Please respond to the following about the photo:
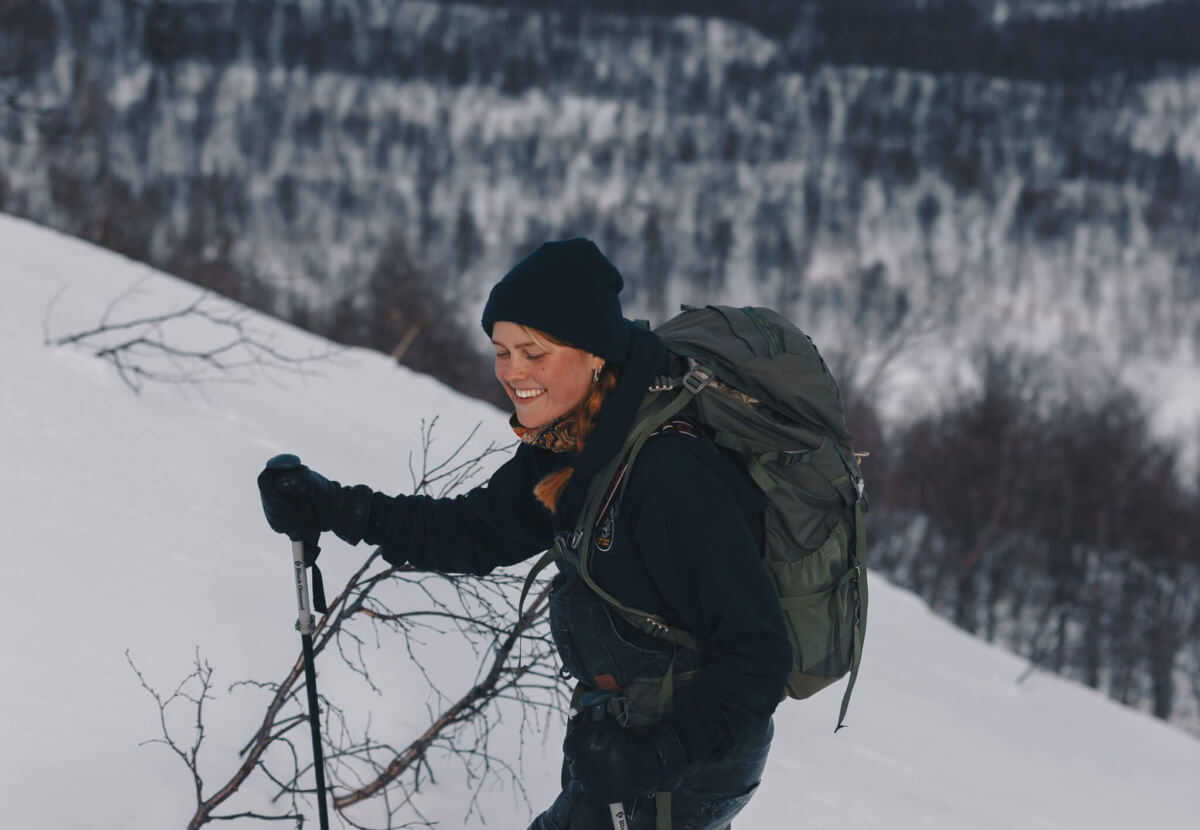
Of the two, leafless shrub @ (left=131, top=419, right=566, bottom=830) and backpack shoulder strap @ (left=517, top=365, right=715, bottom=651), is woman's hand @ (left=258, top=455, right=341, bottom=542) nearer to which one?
leafless shrub @ (left=131, top=419, right=566, bottom=830)

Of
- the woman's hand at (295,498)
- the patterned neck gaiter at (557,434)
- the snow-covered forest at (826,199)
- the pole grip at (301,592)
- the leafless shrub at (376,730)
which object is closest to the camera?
the patterned neck gaiter at (557,434)

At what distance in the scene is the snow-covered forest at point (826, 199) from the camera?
1363 inches

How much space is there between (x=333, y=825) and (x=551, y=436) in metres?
1.60

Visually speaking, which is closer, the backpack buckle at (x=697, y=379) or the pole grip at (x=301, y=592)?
the backpack buckle at (x=697, y=379)

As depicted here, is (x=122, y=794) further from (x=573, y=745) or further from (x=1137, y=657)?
(x=1137, y=657)

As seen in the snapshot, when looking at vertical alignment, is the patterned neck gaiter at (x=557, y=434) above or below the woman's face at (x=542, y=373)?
below

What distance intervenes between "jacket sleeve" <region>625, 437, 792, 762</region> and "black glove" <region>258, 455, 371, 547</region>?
665 millimetres

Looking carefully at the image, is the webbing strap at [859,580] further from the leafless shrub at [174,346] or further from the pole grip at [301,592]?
the leafless shrub at [174,346]

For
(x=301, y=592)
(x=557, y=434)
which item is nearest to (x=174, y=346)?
(x=301, y=592)

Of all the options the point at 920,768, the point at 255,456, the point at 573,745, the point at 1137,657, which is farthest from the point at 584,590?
A: the point at 1137,657

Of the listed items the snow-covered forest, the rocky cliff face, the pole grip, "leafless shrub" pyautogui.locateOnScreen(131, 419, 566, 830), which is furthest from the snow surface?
the rocky cliff face

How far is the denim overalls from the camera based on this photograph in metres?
1.64

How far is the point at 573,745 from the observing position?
1.53 m

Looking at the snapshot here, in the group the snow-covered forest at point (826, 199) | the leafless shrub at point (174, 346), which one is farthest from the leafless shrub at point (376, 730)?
the snow-covered forest at point (826, 199)
